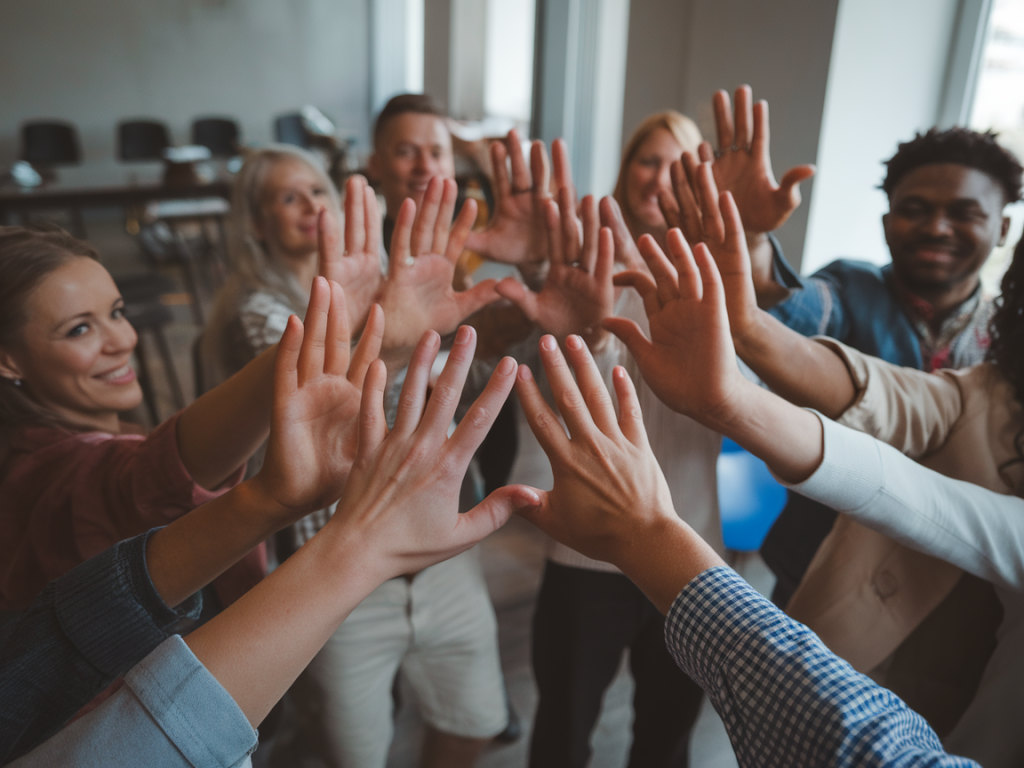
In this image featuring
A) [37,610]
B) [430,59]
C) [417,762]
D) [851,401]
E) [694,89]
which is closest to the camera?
[37,610]

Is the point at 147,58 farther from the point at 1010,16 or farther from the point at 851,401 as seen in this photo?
the point at 851,401

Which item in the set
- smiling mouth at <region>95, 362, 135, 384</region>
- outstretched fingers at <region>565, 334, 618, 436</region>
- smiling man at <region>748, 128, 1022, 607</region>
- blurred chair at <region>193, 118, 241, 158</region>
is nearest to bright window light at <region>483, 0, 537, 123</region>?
blurred chair at <region>193, 118, 241, 158</region>

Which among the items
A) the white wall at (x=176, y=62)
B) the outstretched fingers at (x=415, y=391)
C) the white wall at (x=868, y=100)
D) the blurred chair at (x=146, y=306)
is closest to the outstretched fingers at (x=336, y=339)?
the outstretched fingers at (x=415, y=391)

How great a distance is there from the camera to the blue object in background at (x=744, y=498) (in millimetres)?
1462

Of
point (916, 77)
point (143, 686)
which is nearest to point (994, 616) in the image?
point (143, 686)

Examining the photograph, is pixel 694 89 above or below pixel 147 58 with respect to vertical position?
below

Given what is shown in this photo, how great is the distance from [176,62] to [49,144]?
1533 millimetres

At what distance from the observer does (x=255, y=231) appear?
161cm

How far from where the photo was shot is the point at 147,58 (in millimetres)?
6707

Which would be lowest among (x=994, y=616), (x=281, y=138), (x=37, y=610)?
(x=994, y=616)

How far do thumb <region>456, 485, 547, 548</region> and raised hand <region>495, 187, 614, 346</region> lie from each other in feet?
1.27

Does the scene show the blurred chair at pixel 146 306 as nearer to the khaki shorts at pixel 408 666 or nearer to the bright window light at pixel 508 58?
the khaki shorts at pixel 408 666

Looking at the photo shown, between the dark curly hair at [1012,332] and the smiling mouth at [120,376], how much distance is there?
3.87 ft

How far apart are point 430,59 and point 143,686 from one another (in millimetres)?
6776
